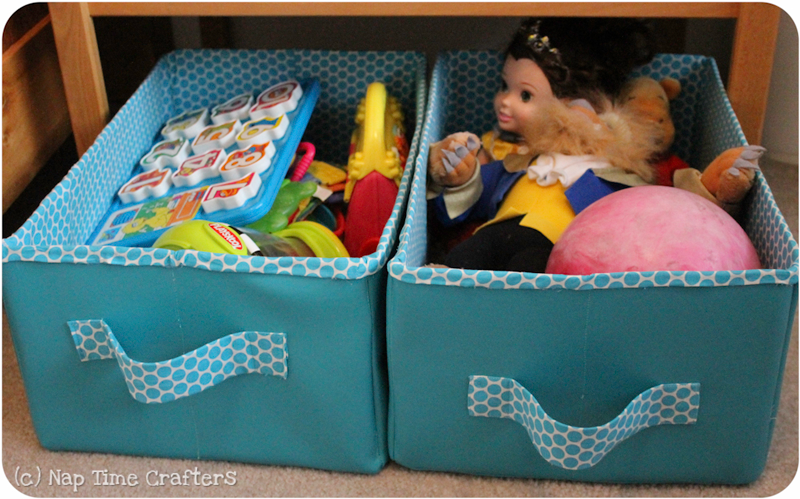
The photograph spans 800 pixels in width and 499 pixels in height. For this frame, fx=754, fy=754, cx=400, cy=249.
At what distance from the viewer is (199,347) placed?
2.59 ft

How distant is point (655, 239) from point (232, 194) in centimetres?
52

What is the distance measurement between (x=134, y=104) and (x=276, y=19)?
483mm

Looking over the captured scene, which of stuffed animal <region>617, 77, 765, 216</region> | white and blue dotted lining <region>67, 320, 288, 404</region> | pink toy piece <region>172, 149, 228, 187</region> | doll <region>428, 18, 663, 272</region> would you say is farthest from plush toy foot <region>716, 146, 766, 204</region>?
pink toy piece <region>172, 149, 228, 187</region>

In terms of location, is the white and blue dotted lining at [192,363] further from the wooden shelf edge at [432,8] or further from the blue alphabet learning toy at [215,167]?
the wooden shelf edge at [432,8]

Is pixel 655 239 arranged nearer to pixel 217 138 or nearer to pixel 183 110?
pixel 217 138

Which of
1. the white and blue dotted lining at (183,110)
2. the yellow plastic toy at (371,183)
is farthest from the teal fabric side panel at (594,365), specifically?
the yellow plastic toy at (371,183)

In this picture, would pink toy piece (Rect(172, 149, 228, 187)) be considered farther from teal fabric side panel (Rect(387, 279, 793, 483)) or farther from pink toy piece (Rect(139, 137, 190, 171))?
teal fabric side panel (Rect(387, 279, 793, 483))

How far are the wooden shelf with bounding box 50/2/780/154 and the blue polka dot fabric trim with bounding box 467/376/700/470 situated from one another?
479 mm

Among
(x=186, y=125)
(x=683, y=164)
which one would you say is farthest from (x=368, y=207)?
(x=683, y=164)

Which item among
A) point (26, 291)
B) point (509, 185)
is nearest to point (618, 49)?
→ point (509, 185)

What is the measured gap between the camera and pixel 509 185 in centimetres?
104

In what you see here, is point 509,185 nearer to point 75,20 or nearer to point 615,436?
point 615,436

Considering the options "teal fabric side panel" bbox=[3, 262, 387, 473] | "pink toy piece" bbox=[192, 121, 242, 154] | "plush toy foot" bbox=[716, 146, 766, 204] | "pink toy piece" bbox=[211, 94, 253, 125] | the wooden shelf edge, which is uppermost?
the wooden shelf edge

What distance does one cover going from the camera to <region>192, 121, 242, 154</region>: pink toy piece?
111 cm
